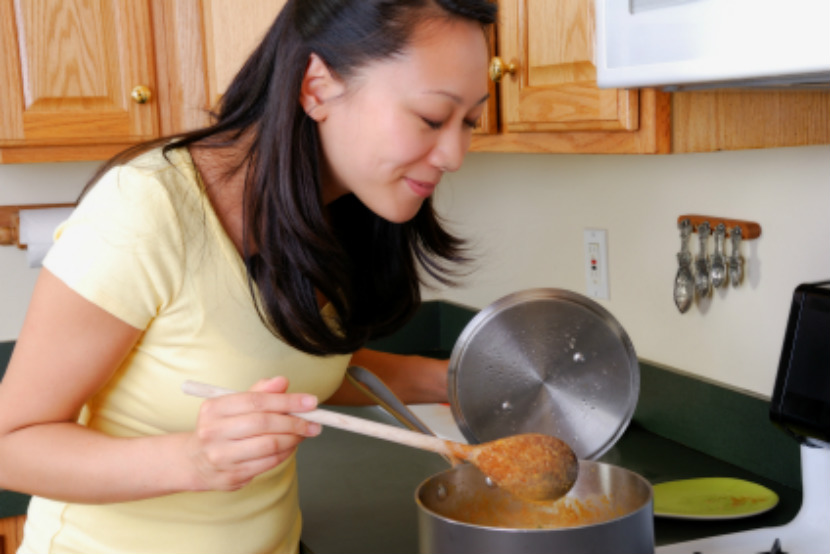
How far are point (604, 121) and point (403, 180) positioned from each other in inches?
13.5

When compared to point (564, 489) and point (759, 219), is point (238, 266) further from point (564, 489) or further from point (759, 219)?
point (759, 219)

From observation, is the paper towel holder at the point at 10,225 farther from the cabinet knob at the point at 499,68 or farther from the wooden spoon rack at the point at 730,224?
the wooden spoon rack at the point at 730,224

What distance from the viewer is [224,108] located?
1115mm

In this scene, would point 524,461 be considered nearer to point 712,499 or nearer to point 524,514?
point 524,514

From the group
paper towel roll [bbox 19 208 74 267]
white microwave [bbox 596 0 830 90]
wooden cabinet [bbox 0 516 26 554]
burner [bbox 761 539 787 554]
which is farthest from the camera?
paper towel roll [bbox 19 208 74 267]

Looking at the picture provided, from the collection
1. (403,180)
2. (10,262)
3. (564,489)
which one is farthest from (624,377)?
(10,262)

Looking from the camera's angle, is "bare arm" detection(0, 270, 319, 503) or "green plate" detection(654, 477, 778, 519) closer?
"bare arm" detection(0, 270, 319, 503)

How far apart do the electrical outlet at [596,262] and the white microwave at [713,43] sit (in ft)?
2.37

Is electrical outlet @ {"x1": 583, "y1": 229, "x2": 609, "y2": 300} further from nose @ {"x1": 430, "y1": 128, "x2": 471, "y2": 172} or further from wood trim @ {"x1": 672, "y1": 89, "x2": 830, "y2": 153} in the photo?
nose @ {"x1": 430, "y1": 128, "x2": 471, "y2": 172}

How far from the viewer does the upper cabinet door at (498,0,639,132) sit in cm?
121

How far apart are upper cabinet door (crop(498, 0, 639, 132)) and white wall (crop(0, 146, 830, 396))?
332 mm

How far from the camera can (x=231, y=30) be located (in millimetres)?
1807

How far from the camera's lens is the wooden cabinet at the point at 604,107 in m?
1.19

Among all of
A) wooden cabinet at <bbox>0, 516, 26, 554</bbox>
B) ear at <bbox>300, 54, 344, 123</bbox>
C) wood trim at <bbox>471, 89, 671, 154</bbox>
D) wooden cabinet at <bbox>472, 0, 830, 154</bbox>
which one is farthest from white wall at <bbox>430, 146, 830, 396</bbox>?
wooden cabinet at <bbox>0, 516, 26, 554</bbox>
